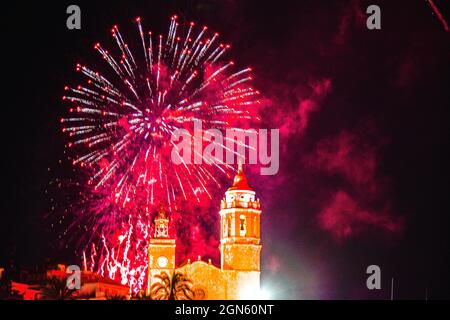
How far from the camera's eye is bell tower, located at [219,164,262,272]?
71.8 meters

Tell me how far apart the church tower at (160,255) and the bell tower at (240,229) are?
12.7ft

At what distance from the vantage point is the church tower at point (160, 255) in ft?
235

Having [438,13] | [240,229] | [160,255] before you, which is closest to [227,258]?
[240,229]

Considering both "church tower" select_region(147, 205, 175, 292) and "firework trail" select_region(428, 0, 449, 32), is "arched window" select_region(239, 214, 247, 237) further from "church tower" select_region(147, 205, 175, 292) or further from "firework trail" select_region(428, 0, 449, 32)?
"firework trail" select_region(428, 0, 449, 32)

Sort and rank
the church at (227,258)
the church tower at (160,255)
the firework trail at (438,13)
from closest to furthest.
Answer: the firework trail at (438,13) < the church at (227,258) < the church tower at (160,255)

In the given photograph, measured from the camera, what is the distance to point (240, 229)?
72438 millimetres

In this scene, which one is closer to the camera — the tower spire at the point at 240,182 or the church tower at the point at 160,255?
the church tower at the point at 160,255

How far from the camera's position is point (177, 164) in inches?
2359

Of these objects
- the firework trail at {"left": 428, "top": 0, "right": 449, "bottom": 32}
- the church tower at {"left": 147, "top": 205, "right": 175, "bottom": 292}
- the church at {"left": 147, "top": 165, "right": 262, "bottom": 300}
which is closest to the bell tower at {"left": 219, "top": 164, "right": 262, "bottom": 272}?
the church at {"left": 147, "top": 165, "right": 262, "bottom": 300}

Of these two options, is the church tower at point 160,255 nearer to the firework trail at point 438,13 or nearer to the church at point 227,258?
the church at point 227,258

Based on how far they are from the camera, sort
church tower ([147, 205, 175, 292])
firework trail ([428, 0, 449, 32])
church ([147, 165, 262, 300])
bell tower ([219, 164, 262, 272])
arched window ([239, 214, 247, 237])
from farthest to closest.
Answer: arched window ([239, 214, 247, 237]) → bell tower ([219, 164, 262, 272]) → church tower ([147, 205, 175, 292]) → church ([147, 165, 262, 300]) → firework trail ([428, 0, 449, 32])

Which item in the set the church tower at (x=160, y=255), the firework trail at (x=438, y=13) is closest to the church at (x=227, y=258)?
the church tower at (x=160, y=255)

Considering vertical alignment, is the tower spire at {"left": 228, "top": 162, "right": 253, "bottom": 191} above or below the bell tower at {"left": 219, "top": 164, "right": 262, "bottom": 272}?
above

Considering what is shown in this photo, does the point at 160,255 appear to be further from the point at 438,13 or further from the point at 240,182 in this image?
the point at 438,13
